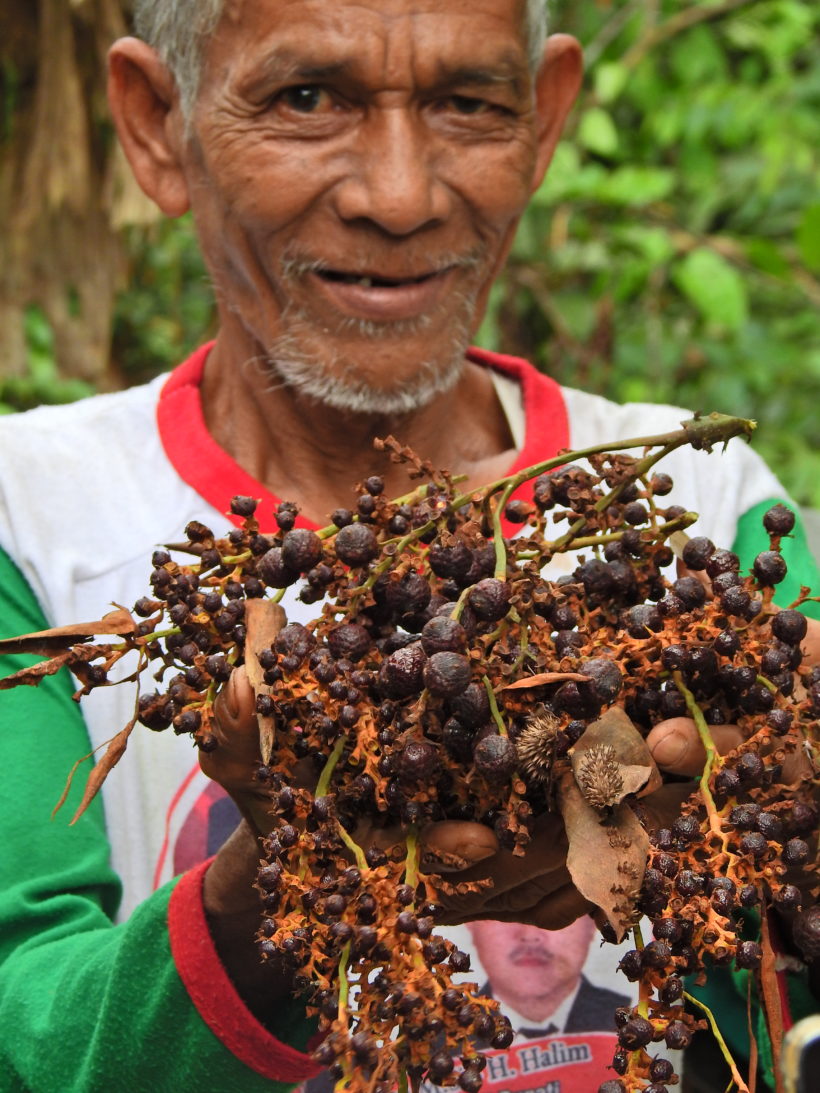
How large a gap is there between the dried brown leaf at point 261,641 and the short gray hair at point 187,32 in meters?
1.03

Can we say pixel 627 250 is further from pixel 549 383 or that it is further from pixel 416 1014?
pixel 416 1014

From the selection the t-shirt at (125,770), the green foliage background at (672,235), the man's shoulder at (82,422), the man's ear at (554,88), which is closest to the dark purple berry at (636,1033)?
the t-shirt at (125,770)

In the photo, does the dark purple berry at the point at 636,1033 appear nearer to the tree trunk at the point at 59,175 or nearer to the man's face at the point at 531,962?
the man's face at the point at 531,962

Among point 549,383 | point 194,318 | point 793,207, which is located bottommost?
point 194,318

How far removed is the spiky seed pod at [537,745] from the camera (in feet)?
3.15

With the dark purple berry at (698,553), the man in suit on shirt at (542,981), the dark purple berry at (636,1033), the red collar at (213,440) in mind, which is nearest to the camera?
the dark purple berry at (636,1033)

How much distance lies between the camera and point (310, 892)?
94cm

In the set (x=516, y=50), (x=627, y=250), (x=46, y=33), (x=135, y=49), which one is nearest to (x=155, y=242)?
(x=46, y=33)

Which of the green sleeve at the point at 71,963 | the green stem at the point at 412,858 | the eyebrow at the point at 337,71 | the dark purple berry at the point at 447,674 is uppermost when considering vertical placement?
the eyebrow at the point at 337,71

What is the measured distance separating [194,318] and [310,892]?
4874 mm

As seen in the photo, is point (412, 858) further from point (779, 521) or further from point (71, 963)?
point (71, 963)

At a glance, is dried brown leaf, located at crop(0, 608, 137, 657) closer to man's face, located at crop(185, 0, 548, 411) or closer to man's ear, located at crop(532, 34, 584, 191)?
man's face, located at crop(185, 0, 548, 411)

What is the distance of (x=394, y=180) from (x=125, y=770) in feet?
2.87

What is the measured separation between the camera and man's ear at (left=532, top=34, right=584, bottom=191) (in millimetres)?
2092
